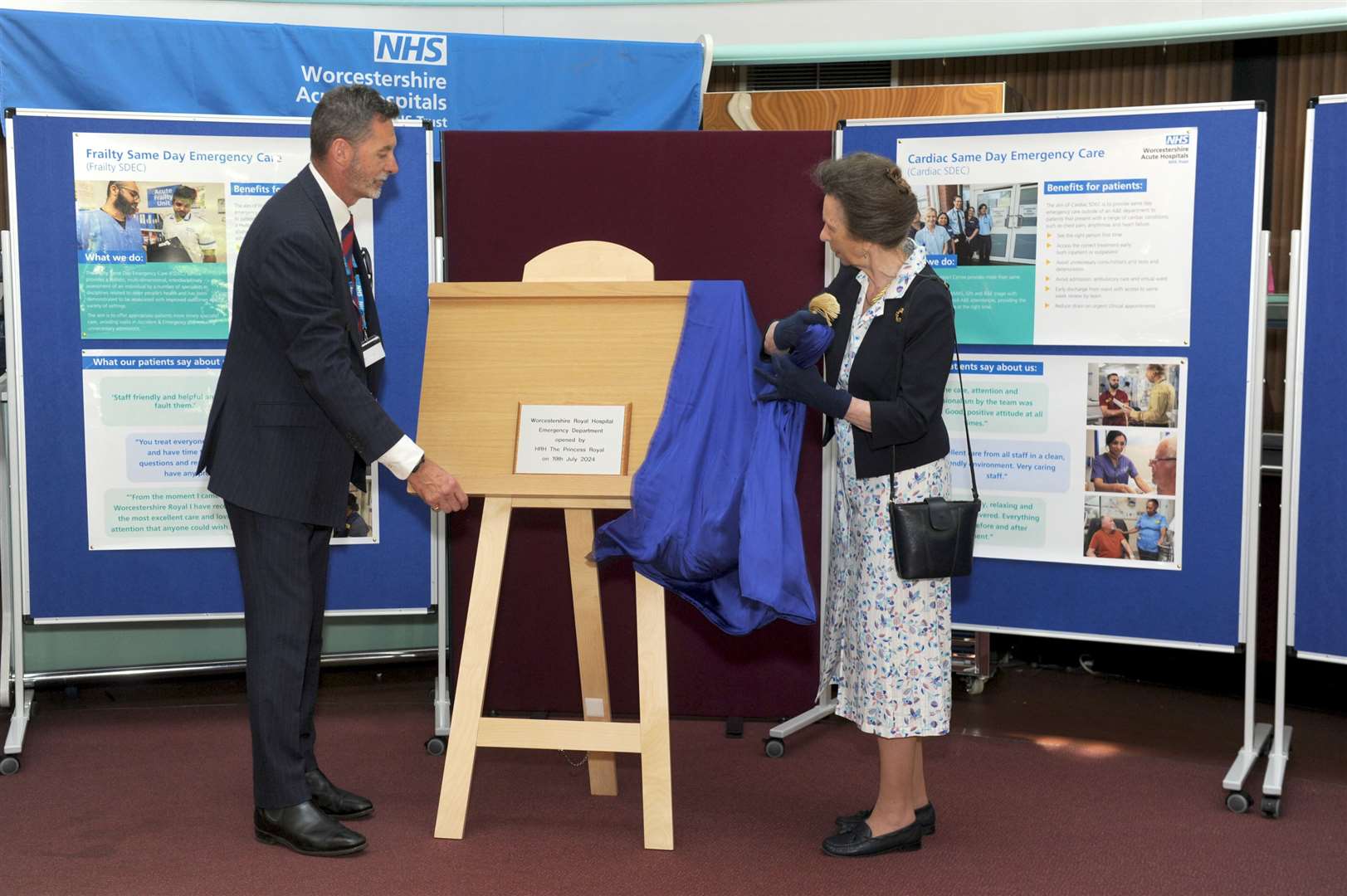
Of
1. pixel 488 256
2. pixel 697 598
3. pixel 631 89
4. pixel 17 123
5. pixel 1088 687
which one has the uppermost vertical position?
pixel 631 89

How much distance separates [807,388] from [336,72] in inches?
107

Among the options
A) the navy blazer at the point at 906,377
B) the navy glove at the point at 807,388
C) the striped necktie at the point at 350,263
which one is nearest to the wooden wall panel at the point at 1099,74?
the navy blazer at the point at 906,377

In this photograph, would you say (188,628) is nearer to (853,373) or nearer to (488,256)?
(488,256)

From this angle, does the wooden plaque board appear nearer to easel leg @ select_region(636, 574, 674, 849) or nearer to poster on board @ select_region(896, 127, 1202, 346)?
easel leg @ select_region(636, 574, 674, 849)

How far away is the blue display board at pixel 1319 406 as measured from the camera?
10.6 ft

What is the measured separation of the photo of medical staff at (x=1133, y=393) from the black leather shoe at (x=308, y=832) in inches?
86.0

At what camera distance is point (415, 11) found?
5.13 m

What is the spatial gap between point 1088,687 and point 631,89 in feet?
9.01

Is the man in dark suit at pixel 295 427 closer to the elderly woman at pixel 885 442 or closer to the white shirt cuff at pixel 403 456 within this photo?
the white shirt cuff at pixel 403 456

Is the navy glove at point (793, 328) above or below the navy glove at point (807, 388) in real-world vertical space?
→ above

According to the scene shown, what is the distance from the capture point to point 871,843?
111 inches

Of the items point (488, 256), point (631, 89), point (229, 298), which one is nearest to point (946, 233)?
point (488, 256)

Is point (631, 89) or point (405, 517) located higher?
point (631, 89)

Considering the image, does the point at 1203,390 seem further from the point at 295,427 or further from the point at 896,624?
the point at 295,427
